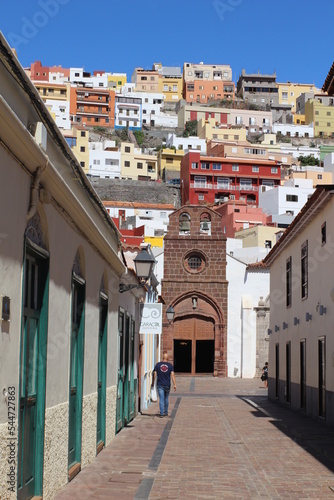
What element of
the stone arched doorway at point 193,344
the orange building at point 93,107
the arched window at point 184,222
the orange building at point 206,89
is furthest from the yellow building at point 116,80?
the stone arched doorway at point 193,344

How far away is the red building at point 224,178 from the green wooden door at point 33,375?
7467 cm

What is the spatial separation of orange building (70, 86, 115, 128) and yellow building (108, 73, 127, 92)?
22654 millimetres

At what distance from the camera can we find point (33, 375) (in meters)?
7.30

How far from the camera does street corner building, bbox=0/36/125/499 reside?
232 inches

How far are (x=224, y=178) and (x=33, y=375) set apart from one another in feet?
257

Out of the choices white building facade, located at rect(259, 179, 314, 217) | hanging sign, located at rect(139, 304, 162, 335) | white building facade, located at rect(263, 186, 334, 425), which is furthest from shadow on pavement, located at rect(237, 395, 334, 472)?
white building facade, located at rect(259, 179, 314, 217)

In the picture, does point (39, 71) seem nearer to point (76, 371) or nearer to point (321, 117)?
point (321, 117)

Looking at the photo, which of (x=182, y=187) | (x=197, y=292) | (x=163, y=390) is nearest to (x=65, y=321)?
(x=163, y=390)

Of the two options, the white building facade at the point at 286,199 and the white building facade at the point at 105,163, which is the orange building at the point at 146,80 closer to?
the white building facade at the point at 105,163

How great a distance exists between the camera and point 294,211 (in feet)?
255

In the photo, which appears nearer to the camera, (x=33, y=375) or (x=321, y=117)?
(x=33, y=375)

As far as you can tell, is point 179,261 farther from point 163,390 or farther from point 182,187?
point 182,187

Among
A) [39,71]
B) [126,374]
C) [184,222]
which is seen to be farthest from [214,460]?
[39,71]

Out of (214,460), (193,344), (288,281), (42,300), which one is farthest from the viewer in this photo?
(193,344)
